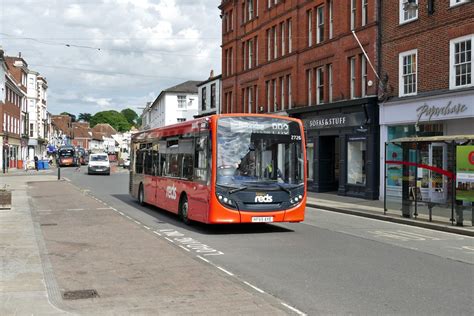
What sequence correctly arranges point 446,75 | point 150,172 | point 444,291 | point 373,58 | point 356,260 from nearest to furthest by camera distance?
point 444,291 < point 356,260 < point 150,172 < point 446,75 < point 373,58

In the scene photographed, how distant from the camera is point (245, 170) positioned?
12.4 meters

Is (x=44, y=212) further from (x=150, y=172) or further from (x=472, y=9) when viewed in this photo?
(x=472, y=9)

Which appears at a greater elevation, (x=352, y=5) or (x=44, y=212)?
(x=352, y=5)

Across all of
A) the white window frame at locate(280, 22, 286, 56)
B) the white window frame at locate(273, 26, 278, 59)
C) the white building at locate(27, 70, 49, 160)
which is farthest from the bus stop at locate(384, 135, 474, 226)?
the white building at locate(27, 70, 49, 160)

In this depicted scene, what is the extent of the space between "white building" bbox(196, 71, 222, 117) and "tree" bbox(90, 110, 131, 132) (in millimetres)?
122835

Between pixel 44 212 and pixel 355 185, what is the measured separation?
14017mm

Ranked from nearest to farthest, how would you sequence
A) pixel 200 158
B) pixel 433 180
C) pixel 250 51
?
pixel 200 158 < pixel 433 180 < pixel 250 51

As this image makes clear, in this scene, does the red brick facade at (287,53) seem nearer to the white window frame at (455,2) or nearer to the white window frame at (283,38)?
the white window frame at (283,38)

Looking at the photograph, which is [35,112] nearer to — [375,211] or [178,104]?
[178,104]

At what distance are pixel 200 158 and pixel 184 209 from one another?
6.63 ft

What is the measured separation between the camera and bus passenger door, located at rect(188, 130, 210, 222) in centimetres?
1249

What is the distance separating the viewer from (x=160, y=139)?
17.1 m

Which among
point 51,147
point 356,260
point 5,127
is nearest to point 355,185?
point 356,260

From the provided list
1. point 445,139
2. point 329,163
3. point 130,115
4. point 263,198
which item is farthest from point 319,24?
point 130,115
